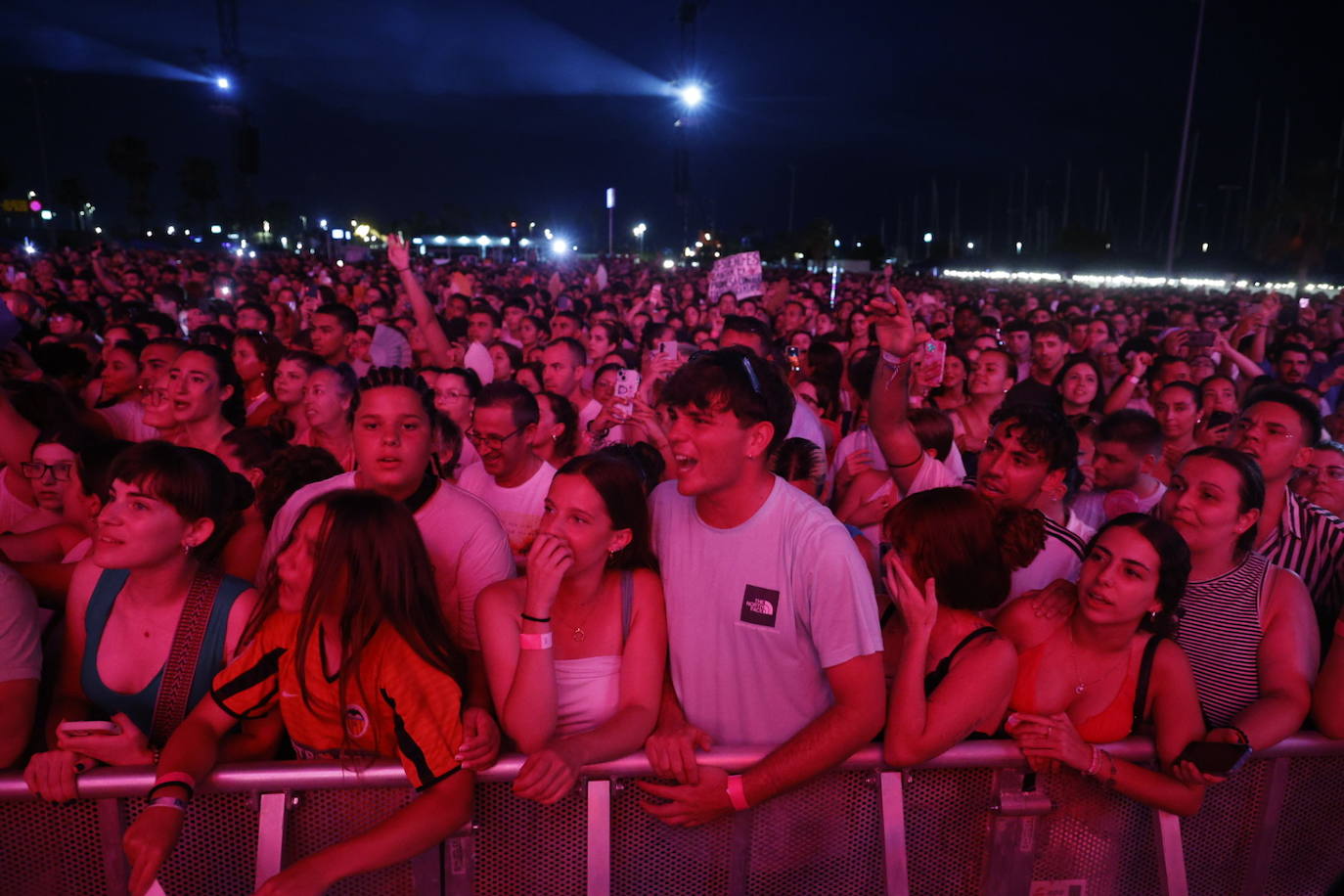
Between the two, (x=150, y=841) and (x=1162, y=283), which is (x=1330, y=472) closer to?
(x=150, y=841)

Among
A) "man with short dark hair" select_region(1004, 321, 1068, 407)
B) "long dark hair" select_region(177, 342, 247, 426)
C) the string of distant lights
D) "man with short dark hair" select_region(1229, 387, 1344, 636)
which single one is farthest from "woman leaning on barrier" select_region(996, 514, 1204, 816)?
the string of distant lights

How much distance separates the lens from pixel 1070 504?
421 centimetres

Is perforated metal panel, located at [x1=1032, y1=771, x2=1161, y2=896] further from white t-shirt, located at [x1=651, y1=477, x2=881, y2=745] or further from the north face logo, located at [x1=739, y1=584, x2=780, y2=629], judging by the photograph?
the north face logo, located at [x1=739, y1=584, x2=780, y2=629]

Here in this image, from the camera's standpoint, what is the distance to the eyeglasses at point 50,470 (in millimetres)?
3908

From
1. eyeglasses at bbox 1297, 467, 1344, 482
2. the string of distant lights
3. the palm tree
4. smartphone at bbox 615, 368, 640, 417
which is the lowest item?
eyeglasses at bbox 1297, 467, 1344, 482

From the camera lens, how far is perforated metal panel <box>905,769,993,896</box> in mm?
2461

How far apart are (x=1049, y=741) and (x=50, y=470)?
4.24m

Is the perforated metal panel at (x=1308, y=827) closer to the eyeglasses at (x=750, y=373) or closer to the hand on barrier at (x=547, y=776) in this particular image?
the eyeglasses at (x=750, y=373)

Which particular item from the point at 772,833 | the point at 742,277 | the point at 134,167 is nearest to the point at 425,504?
the point at 772,833

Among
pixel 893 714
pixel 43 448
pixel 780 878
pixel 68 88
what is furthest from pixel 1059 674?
pixel 68 88

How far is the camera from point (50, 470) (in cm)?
392

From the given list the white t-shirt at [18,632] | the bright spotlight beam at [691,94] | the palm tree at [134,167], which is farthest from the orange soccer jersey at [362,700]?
the palm tree at [134,167]

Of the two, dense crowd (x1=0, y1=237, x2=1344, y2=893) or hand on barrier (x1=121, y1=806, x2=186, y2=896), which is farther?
dense crowd (x1=0, y1=237, x2=1344, y2=893)

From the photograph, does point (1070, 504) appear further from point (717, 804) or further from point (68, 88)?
point (68, 88)
